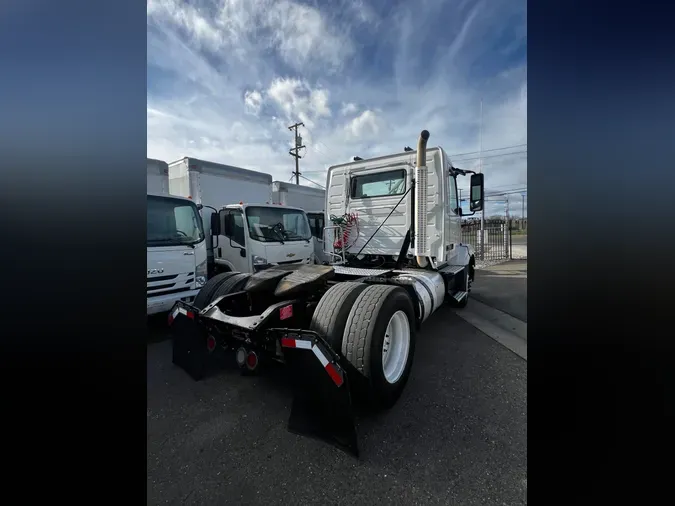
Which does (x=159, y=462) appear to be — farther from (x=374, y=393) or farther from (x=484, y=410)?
(x=484, y=410)

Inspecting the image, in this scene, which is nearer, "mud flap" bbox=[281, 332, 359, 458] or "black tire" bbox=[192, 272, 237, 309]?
"mud flap" bbox=[281, 332, 359, 458]

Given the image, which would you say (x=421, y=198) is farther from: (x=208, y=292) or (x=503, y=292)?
(x=503, y=292)

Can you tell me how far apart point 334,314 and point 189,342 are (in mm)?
1769

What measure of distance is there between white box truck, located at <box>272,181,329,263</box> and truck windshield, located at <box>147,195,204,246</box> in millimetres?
3683

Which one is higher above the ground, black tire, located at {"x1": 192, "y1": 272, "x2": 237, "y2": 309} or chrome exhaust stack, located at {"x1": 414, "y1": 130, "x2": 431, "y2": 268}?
chrome exhaust stack, located at {"x1": 414, "y1": 130, "x2": 431, "y2": 268}

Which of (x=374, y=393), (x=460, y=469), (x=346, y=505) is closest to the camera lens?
(x=346, y=505)

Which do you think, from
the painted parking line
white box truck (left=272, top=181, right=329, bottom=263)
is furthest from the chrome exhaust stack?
white box truck (left=272, top=181, right=329, bottom=263)

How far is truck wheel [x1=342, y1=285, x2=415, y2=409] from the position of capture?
2205 mm

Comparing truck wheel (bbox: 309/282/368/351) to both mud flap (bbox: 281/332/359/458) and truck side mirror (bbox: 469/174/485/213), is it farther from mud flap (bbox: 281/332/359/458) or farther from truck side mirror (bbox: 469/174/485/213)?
truck side mirror (bbox: 469/174/485/213)

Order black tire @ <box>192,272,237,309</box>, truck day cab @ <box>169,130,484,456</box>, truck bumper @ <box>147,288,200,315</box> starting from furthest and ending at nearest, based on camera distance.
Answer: truck bumper @ <box>147,288,200,315</box> → black tire @ <box>192,272,237,309</box> → truck day cab @ <box>169,130,484,456</box>

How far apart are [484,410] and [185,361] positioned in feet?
9.91
